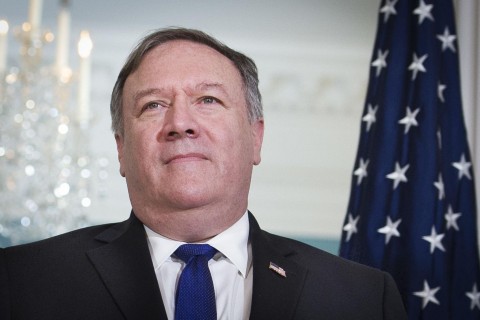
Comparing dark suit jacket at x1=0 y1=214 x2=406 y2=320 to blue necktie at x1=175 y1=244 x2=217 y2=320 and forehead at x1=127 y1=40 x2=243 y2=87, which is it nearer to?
blue necktie at x1=175 y1=244 x2=217 y2=320

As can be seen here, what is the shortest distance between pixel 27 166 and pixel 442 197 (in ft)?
10.3

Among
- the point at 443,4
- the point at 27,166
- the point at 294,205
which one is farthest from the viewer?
the point at 294,205

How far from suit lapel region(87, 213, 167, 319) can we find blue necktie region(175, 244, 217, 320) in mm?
64

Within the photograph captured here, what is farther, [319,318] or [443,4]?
[443,4]

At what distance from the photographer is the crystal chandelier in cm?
448

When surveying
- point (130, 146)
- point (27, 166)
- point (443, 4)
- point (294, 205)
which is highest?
point (443, 4)

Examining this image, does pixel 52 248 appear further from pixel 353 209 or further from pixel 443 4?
pixel 443 4

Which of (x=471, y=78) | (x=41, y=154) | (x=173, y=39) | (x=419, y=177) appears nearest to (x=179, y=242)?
(x=173, y=39)

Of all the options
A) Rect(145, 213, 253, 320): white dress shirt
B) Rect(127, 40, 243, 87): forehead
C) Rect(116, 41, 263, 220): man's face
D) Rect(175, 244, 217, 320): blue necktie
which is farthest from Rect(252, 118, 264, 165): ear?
Rect(175, 244, 217, 320): blue necktie

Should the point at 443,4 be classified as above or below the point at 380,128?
above

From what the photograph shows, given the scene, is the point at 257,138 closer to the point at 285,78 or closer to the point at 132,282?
the point at 132,282

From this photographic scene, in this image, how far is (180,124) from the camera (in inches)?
63.6

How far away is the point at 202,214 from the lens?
1.67 meters

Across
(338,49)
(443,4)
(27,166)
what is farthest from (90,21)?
(443,4)
